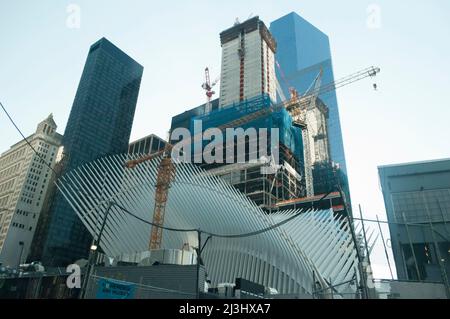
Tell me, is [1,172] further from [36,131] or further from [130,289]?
[130,289]

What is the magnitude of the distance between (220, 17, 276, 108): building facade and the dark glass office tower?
69648 millimetres

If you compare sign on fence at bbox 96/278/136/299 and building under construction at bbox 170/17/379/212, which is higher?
building under construction at bbox 170/17/379/212

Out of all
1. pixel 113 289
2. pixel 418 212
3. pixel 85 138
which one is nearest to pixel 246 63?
pixel 85 138

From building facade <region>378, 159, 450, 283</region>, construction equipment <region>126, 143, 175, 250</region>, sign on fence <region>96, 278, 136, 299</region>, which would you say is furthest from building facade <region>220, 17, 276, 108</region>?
sign on fence <region>96, 278, 136, 299</region>

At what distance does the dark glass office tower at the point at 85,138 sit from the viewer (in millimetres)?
151875

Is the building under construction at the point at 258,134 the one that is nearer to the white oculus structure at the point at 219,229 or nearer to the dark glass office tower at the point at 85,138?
the white oculus structure at the point at 219,229

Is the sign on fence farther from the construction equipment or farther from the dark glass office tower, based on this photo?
the dark glass office tower

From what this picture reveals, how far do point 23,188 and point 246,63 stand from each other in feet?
389

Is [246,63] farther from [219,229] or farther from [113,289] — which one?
[113,289]

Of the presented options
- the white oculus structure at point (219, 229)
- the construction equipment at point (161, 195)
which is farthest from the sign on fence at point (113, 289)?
the construction equipment at point (161, 195)

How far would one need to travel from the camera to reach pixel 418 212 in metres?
65.5

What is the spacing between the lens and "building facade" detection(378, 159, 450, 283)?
62.1m
